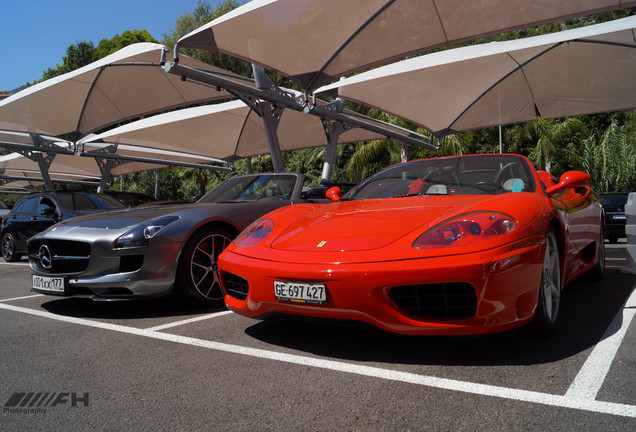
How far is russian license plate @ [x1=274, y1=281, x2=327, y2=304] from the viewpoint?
270cm

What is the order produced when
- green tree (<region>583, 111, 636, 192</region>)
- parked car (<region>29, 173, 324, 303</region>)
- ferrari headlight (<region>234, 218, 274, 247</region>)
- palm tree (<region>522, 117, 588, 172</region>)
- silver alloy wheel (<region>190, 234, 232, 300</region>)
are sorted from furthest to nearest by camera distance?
green tree (<region>583, 111, 636, 192</region>), palm tree (<region>522, 117, 588, 172</region>), silver alloy wheel (<region>190, 234, 232, 300</region>), parked car (<region>29, 173, 324, 303</region>), ferrari headlight (<region>234, 218, 274, 247</region>)

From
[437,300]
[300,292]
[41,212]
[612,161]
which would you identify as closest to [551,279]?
[437,300]

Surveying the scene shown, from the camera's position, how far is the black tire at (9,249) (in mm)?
10291

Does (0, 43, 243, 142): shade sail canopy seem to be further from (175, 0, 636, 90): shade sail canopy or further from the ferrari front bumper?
the ferrari front bumper

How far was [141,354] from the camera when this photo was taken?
9.86 ft

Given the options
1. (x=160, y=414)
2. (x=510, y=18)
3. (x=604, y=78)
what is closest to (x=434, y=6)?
(x=510, y=18)

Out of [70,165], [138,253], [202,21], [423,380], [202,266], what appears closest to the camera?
[423,380]

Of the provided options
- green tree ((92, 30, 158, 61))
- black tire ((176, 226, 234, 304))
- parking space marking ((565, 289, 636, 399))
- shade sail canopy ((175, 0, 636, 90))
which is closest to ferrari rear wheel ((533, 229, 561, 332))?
parking space marking ((565, 289, 636, 399))

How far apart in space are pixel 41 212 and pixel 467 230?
904 centimetres

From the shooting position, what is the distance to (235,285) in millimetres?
3219

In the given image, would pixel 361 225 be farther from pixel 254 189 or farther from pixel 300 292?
pixel 254 189

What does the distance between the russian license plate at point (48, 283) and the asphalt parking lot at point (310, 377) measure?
43cm

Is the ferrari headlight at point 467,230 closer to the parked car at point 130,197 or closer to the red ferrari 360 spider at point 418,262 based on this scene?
the red ferrari 360 spider at point 418,262

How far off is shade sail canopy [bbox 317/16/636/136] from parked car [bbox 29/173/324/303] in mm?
8970
